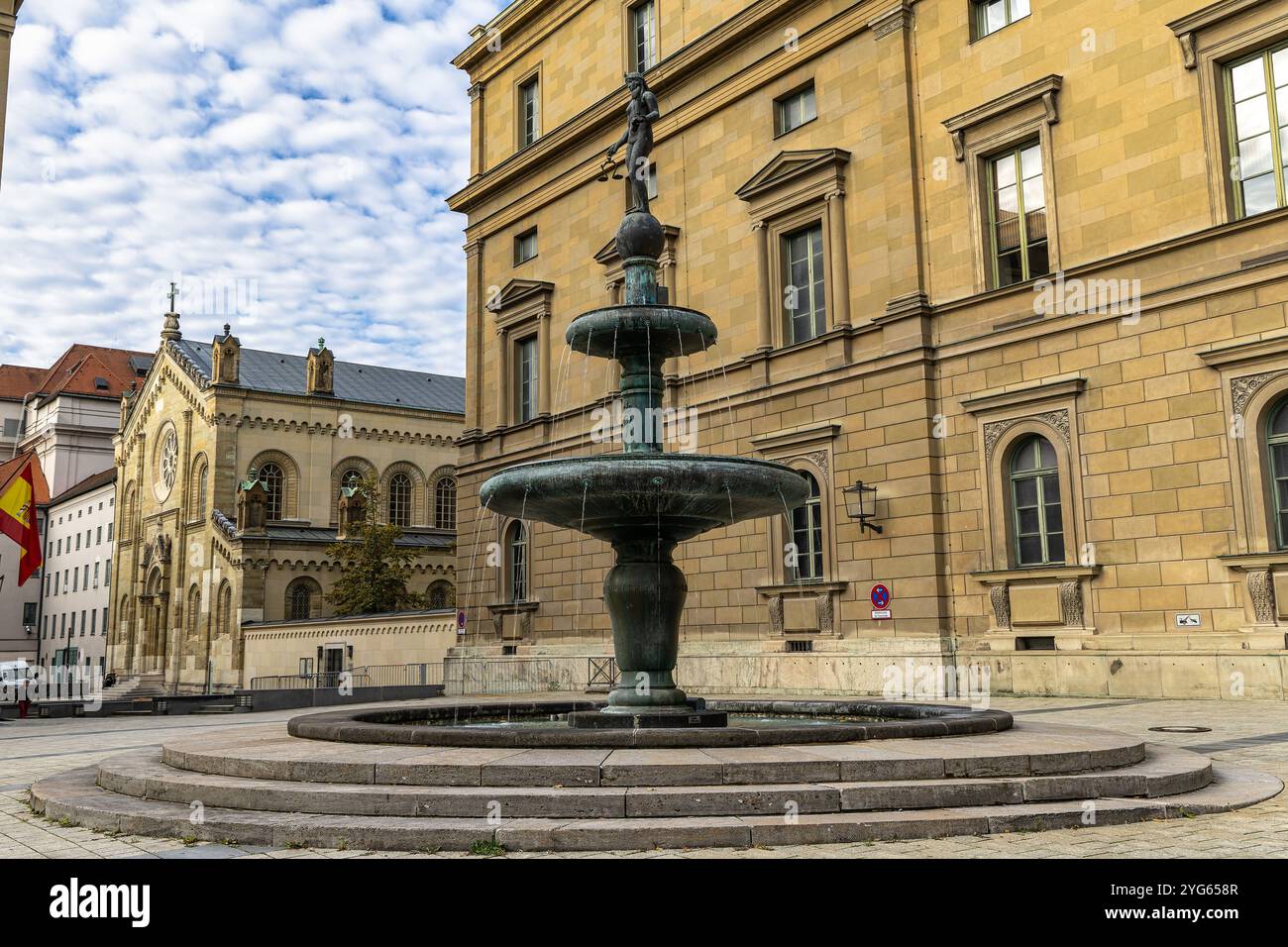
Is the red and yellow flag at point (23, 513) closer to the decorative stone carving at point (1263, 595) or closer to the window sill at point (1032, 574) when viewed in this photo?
the window sill at point (1032, 574)

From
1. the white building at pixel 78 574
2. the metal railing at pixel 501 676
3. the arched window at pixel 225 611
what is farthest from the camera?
the white building at pixel 78 574

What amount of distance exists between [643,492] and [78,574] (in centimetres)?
8409

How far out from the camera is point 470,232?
3778cm

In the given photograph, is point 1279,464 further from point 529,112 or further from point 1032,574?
point 529,112

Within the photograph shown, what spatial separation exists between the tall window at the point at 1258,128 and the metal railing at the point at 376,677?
89.2ft

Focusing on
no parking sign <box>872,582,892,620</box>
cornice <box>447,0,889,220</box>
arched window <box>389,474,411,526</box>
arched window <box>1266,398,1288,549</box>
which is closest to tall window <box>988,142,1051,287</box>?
cornice <box>447,0,889,220</box>

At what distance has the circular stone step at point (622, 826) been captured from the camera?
678cm

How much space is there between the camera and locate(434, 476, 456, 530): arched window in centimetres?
6800

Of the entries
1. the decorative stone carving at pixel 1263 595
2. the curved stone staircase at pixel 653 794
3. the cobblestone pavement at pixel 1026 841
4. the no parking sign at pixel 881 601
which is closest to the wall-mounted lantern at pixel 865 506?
the no parking sign at pixel 881 601

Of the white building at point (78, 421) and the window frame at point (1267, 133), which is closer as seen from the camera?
the window frame at point (1267, 133)

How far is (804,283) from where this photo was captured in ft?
83.7

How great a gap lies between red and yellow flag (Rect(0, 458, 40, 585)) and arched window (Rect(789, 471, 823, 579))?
1969 cm

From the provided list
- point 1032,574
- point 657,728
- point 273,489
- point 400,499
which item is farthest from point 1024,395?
point 400,499
